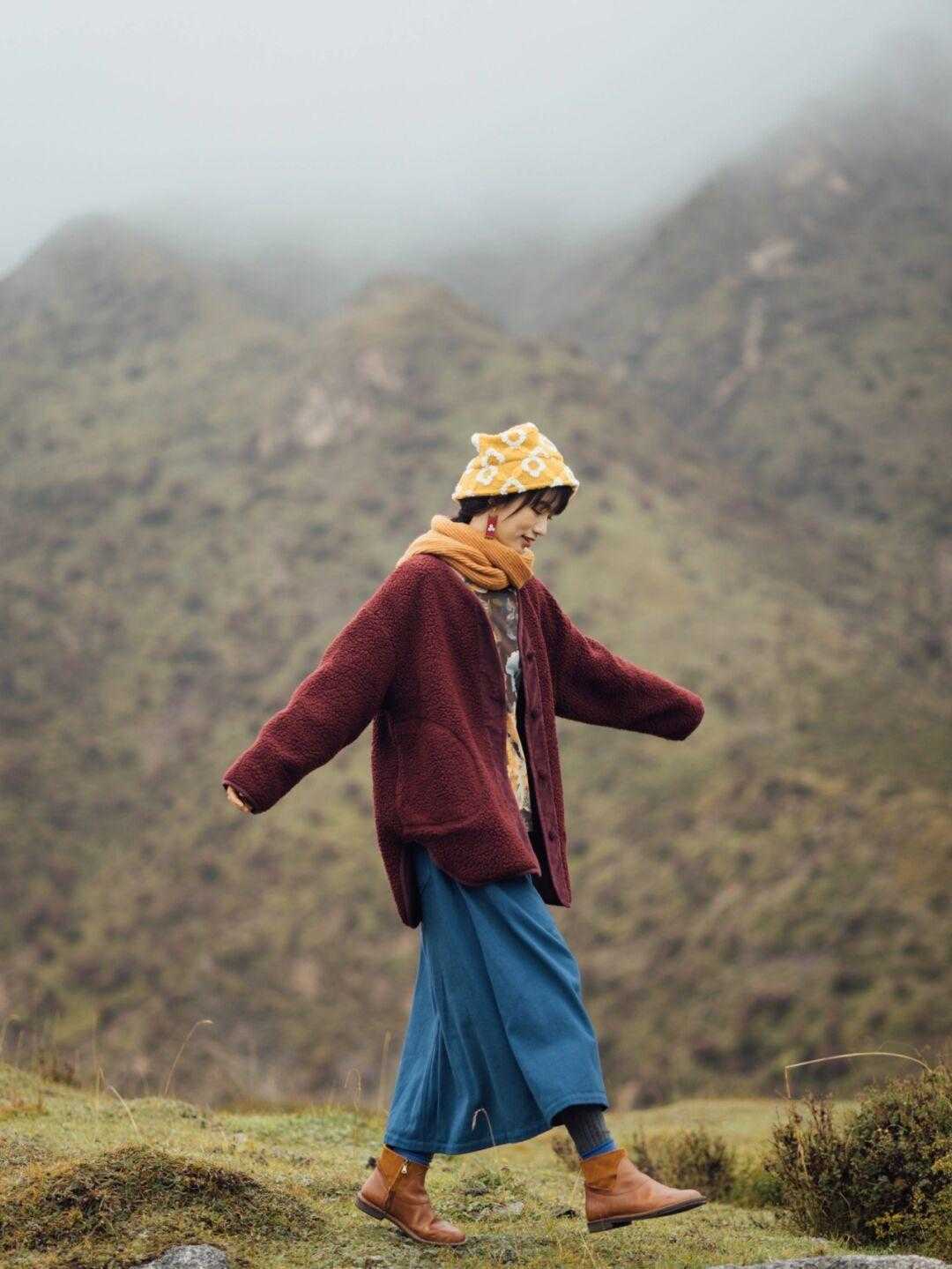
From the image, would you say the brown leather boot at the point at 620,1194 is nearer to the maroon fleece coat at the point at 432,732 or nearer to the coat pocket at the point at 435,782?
the maroon fleece coat at the point at 432,732

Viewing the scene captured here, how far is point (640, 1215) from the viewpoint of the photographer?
12.5 feet

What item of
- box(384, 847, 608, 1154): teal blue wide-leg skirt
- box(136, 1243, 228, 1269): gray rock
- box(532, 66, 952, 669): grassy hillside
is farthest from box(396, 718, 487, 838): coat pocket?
box(532, 66, 952, 669): grassy hillside

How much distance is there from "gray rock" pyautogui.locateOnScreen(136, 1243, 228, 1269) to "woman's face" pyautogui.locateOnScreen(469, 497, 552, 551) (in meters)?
2.18

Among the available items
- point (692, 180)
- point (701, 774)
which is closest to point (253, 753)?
point (701, 774)

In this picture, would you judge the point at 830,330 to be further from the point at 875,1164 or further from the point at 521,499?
the point at 875,1164

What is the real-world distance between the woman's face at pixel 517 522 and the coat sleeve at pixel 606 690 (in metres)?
0.27

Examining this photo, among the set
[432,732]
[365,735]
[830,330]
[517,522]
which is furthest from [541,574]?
[432,732]

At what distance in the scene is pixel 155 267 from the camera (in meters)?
84.8

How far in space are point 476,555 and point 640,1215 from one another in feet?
6.39

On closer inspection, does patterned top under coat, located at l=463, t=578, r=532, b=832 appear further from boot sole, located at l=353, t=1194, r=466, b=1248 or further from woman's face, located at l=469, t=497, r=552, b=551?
boot sole, located at l=353, t=1194, r=466, b=1248

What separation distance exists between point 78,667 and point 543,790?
52081 mm

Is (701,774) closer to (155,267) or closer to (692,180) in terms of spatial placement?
(155,267)

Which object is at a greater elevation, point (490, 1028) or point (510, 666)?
point (510, 666)

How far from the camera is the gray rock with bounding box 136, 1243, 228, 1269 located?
3.57m
